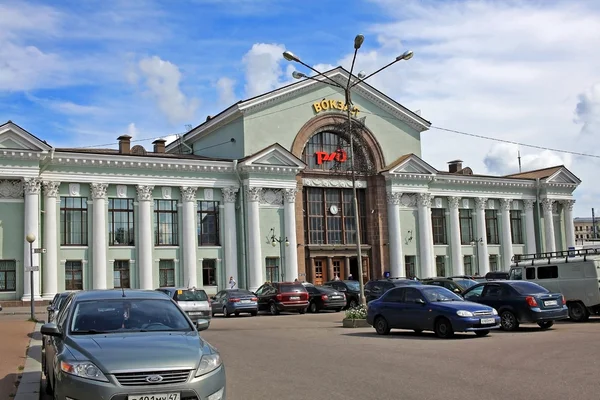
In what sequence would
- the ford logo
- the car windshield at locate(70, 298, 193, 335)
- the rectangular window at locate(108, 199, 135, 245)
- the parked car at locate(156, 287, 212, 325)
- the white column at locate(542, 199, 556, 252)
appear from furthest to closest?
the white column at locate(542, 199, 556, 252), the rectangular window at locate(108, 199, 135, 245), the parked car at locate(156, 287, 212, 325), the car windshield at locate(70, 298, 193, 335), the ford logo

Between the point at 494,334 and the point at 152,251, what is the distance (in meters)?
27.3

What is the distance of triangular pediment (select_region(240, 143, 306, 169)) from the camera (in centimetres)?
4438

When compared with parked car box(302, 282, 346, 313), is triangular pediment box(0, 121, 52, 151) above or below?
above

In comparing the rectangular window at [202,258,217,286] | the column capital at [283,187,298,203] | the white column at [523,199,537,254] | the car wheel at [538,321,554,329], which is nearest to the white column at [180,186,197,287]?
the rectangular window at [202,258,217,286]

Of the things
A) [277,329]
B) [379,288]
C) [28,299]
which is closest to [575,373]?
[277,329]

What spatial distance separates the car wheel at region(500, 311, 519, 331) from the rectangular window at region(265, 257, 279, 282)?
2597 cm

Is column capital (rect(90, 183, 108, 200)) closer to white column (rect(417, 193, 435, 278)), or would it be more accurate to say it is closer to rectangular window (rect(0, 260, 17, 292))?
rectangular window (rect(0, 260, 17, 292))

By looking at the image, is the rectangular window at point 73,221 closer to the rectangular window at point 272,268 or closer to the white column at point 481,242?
the rectangular window at point 272,268

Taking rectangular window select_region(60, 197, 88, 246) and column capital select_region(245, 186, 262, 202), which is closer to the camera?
rectangular window select_region(60, 197, 88, 246)

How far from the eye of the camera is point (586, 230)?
15525 centimetres

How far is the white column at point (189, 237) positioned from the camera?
140 feet

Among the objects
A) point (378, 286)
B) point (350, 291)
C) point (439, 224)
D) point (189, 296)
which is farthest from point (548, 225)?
point (189, 296)

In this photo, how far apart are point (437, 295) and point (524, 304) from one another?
286 centimetres

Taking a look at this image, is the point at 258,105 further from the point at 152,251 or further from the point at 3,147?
the point at 3,147
